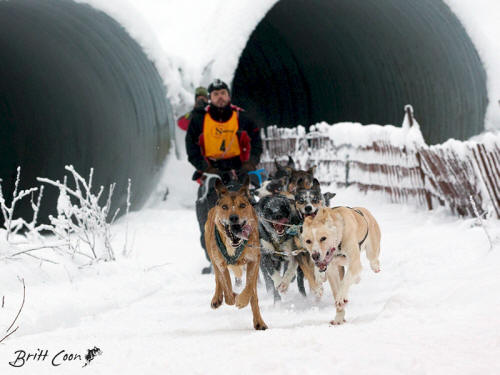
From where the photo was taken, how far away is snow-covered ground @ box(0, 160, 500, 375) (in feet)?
10.6

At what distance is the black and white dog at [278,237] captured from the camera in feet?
17.6

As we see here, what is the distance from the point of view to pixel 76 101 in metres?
13.4

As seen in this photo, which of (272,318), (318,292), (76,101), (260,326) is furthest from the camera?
(76,101)

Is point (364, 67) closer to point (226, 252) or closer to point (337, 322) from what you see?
point (226, 252)

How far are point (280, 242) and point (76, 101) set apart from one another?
8928mm

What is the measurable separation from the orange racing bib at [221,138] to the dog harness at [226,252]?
2026 mm

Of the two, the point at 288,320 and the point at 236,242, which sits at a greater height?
the point at 236,242

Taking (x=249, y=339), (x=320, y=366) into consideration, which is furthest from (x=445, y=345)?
(x=249, y=339)

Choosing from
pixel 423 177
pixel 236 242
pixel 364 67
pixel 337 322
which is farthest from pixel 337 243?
pixel 364 67

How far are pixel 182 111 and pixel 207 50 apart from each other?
5.57ft

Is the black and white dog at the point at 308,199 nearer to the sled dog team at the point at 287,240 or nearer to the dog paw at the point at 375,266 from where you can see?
the sled dog team at the point at 287,240

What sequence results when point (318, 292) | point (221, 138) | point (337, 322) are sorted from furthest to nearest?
point (221, 138), point (318, 292), point (337, 322)

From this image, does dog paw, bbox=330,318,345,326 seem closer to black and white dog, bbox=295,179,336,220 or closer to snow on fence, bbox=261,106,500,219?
black and white dog, bbox=295,179,336,220

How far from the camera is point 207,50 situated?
13844mm
